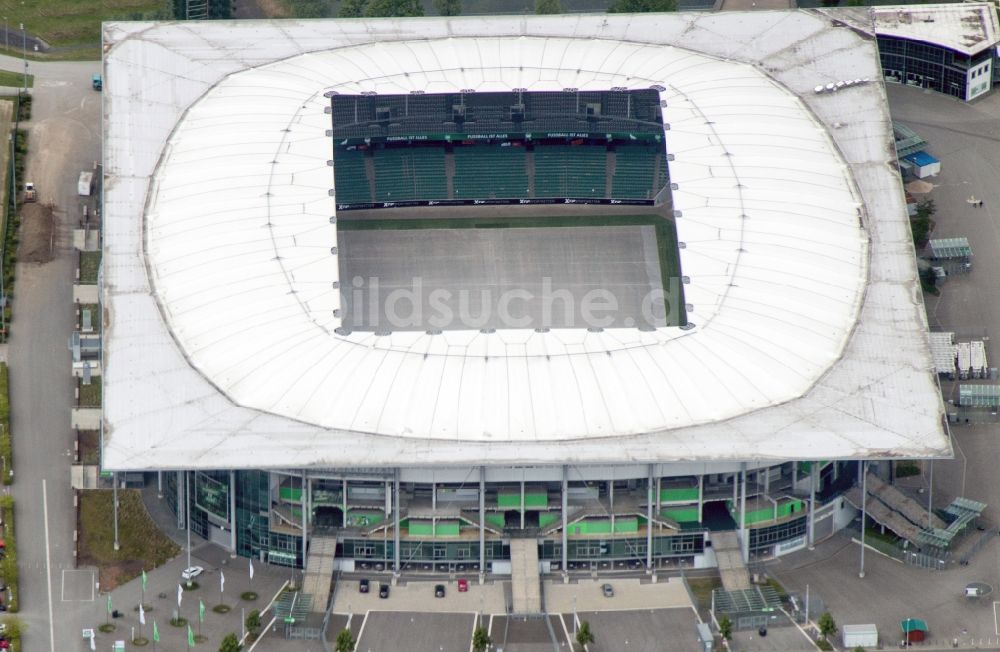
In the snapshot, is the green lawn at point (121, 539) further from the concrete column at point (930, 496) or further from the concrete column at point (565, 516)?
the concrete column at point (930, 496)

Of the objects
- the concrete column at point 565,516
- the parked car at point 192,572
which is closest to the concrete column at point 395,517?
the concrete column at point 565,516

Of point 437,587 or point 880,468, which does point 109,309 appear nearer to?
point 437,587

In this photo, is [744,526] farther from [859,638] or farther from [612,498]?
[859,638]

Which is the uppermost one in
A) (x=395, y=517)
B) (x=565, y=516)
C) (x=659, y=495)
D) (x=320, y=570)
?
(x=659, y=495)

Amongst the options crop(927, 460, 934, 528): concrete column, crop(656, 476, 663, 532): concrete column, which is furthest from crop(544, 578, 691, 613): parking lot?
crop(927, 460, 934, 528): concrete column

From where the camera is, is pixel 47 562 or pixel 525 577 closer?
pixel 525 577

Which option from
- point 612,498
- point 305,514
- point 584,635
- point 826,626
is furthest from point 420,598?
point 826,626
